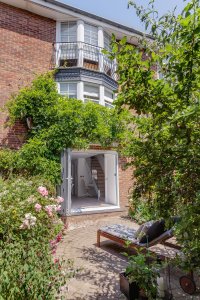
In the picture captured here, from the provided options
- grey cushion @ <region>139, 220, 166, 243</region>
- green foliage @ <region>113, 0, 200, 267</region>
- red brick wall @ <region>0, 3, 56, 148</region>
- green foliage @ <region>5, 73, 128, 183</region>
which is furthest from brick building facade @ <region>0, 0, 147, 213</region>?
green foliage @ <region>113, 0, 200, 267</region>

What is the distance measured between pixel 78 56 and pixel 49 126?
15.3ft

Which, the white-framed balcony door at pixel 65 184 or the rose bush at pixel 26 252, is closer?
the rose bush at pixel 26 252

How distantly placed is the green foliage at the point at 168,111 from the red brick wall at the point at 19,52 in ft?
25.2

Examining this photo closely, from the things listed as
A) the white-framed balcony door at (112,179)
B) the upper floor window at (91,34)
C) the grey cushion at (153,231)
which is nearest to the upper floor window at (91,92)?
the upper floor window at (91,34)

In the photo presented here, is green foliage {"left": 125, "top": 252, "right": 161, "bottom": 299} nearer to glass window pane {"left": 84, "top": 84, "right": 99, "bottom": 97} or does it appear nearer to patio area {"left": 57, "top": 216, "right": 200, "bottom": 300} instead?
patio area {"left": 57, "top": 216, "right": 200, "bottom": 300}

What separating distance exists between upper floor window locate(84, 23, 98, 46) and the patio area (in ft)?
32.2

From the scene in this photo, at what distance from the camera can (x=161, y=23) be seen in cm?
291

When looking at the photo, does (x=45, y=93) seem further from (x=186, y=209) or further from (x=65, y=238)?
(x=186, y=209)

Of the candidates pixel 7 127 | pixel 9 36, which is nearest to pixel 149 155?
pixel 7 127

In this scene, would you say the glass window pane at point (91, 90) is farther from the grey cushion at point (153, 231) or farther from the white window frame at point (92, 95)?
the grey cushion at point (153, 231)

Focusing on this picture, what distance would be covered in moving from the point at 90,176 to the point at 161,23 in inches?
584

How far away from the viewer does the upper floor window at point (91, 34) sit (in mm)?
12360

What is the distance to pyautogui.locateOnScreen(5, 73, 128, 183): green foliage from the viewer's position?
8695 millimetres

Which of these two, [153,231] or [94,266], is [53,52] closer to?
[153,231]
